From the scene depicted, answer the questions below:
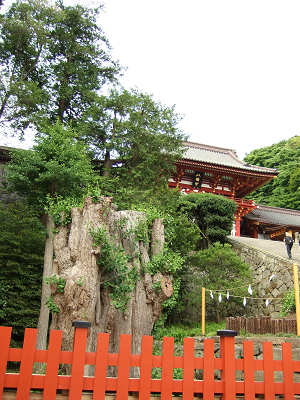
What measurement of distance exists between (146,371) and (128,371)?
0.18 meters

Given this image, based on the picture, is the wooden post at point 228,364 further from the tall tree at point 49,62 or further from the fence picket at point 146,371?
the tall tree at point 49,62

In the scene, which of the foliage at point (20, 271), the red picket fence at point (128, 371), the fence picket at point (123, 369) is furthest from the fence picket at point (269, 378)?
the foliage at point (20, 271)

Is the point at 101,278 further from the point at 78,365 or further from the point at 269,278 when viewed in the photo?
the point at 269,278

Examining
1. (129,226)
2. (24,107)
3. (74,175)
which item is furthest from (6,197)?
(129,226)

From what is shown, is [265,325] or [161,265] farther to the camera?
[265,325]

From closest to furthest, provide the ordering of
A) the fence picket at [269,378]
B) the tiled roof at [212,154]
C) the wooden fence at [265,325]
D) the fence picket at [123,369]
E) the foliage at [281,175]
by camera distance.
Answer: the fence picket at [123,369]
the fence picket at [269,378]
the wooden fence at [265,325]
the tiled roof at [212,154]
the foliage at [281,175]

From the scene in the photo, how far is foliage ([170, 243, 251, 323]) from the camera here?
1156 cm

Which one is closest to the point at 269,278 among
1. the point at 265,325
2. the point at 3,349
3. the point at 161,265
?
the point at 265,325

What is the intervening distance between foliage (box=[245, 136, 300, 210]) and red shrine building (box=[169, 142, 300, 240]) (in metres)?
7.33

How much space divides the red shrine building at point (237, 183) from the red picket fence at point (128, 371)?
54.0 feet

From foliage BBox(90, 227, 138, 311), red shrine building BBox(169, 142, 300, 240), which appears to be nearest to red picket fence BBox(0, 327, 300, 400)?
foliage BBox(90, 227, 138, 311)

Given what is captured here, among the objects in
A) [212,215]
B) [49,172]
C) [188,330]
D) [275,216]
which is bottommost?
[188,330]

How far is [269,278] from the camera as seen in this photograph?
42.3 ft

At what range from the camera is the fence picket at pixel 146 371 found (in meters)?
3.51
